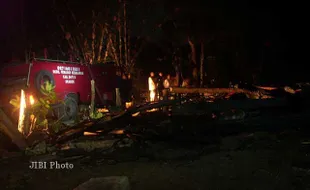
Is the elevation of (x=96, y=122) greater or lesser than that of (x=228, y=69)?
lesser

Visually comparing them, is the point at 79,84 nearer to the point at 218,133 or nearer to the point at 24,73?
the point at 24,73

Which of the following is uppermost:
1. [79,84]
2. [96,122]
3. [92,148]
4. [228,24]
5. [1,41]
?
[228,24]

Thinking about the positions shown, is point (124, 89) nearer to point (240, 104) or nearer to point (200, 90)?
point (200, 90)

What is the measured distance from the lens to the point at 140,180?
4.53 m

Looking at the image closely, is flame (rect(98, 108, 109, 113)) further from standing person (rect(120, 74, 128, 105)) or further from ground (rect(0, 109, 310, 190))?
ground (rect(0, 109, 310, 190))

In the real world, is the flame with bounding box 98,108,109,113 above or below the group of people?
below

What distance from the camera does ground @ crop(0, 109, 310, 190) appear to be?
4289 millimetres

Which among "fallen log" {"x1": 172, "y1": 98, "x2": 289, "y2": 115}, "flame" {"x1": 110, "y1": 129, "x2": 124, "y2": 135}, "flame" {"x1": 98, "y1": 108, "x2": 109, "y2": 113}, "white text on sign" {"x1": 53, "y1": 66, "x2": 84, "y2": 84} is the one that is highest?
"white text on sign" {"x1": 53, "y1": 66, "x2": 84, "y2": 84}

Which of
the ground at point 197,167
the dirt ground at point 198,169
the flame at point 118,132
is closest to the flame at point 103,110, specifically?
the flame at point 118,132

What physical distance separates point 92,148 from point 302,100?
8066mm

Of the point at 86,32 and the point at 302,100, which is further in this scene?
the point at 86,32

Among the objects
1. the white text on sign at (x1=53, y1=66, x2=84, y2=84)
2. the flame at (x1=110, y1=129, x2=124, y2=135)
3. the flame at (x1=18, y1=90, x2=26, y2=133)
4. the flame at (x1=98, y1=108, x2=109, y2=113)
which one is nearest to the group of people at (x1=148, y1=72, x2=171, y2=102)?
the flame at (x1=98, y1=108, x2=109, y2=113)

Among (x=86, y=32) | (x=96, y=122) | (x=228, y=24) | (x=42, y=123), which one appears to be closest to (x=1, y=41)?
(x=86, y=32)

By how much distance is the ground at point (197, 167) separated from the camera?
4.29m
